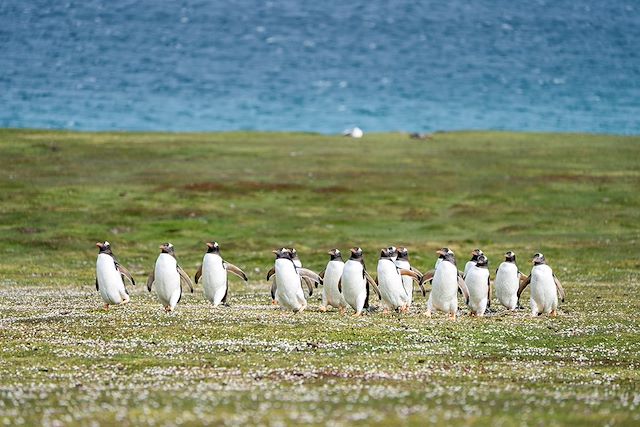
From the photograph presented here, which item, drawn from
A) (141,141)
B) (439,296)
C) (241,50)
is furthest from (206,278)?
(241,50)

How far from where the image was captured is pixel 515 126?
132 meters

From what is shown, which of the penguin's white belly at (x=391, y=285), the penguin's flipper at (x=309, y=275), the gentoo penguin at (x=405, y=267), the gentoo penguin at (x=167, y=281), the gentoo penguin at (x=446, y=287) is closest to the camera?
the gentoo penguin at (x=446, y=287)

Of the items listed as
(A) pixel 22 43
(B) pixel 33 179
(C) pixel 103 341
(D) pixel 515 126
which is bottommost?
(C) pixel 103 341

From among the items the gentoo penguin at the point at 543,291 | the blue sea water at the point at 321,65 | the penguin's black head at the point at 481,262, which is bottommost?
the gentoo penguin at the point at 543,291

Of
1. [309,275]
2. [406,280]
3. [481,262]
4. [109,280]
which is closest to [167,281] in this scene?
[109,280]

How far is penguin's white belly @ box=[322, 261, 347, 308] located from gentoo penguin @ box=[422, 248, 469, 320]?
189 centimetres

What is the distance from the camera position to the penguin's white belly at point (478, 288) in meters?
24.0

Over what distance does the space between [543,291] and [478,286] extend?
1.29 metres

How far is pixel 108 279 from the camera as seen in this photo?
2484cm

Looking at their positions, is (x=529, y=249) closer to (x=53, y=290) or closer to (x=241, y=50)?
(x=53, y=290)

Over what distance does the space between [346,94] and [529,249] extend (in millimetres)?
118081

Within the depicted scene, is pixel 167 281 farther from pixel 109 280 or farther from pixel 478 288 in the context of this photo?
pixel 478 288

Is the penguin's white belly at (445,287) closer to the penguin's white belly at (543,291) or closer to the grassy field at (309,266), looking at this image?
the grassy field at (309,266)

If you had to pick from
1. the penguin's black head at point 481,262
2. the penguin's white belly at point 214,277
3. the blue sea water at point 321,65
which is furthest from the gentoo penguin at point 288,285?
the blue sea water at point 321,65
